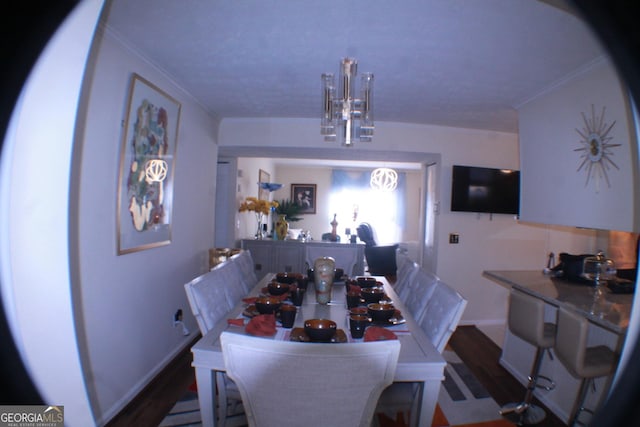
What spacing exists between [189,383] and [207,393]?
118 cm

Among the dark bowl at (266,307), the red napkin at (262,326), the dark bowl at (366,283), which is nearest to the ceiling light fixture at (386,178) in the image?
the dark bowl at (366,283)

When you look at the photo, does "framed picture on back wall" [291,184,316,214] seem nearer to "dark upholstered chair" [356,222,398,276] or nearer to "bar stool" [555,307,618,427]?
"dark upholstered chair" [356,222,398,276]

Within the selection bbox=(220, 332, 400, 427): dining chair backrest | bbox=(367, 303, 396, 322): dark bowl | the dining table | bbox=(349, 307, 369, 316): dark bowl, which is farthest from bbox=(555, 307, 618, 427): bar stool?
bbox=(220, 332, 400, 427): dining chair backrest

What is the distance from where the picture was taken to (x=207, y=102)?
8.79 ft

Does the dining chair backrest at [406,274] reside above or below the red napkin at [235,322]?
above

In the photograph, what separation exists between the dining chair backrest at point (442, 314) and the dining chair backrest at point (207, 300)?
1.09 meters

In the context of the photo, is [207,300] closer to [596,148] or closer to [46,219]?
[46,219]

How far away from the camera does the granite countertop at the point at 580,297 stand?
1.44 m

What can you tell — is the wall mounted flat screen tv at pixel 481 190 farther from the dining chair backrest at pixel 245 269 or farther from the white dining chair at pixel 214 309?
the white dining chair at pixel 214 309

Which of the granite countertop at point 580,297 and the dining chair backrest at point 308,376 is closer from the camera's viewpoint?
the dining chair backrest at point 308,376

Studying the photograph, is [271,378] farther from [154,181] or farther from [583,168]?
[583,168]

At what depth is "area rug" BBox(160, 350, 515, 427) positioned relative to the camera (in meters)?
1.70

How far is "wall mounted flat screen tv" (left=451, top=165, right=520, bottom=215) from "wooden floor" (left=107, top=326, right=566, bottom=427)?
143cm

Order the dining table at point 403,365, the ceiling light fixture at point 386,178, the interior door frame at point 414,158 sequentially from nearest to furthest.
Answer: the dining table at point 403,365
the interior door frame at point 414,158
the ceiling light fixture at point 386,178
